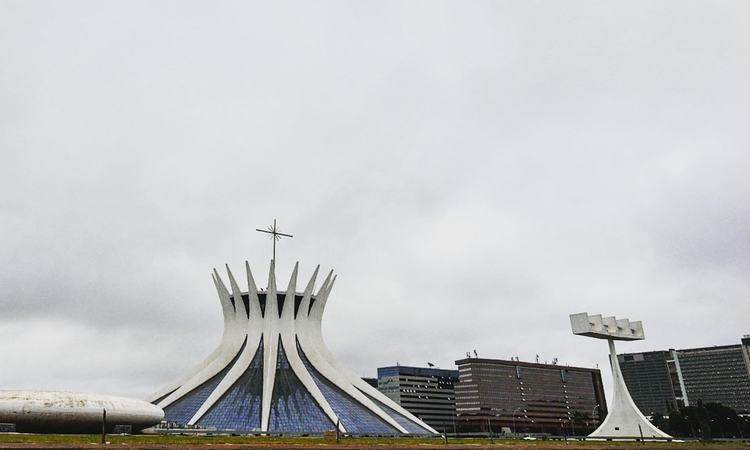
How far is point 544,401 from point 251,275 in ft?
393

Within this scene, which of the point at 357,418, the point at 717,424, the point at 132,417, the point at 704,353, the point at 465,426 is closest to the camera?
the point at 132,417

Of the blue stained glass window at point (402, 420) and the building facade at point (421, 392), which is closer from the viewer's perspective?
the blue stained glass window at point (402, 420)

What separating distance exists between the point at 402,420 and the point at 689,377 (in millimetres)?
176880

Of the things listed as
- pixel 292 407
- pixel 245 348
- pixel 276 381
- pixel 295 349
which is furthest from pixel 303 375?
pixel 245 348

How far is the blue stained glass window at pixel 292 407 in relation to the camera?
132ft

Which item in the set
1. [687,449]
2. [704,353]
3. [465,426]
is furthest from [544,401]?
[687,449]

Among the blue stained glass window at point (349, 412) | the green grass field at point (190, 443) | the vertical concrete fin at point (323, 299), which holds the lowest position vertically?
A: the green grass field at point (190, 443)

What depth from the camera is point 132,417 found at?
1131 inches

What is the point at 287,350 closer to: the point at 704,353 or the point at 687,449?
the point at 687,449

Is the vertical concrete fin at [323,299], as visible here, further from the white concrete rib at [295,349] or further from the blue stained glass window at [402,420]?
the blue stained glass window at [402,420]

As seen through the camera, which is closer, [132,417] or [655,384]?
[132,417]

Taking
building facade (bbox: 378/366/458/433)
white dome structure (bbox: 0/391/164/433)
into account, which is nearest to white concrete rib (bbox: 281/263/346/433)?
white dome structure (bbox: 0/391/164/433)

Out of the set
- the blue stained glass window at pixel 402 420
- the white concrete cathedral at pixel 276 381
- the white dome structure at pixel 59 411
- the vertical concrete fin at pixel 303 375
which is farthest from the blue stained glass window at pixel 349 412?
the white dome structure at pixel 59 411

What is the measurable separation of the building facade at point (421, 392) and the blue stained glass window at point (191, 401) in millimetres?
108034
